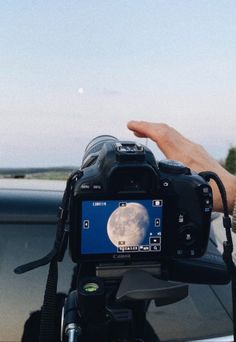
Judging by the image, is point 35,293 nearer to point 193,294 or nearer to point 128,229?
point 193,294

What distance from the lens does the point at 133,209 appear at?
2156mm

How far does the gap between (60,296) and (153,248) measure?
885mm

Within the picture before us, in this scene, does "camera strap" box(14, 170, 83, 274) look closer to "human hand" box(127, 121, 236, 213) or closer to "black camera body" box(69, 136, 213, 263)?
"black camera body" box(69, 136, 213, 263)

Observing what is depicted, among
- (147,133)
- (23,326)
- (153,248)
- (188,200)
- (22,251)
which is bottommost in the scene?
(23,326)

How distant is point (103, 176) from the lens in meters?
2.15

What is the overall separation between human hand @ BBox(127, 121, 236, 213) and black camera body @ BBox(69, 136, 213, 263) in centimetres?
23

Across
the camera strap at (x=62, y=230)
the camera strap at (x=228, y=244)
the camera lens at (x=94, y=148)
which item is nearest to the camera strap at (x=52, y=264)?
the camera strap at (x=62, y=230)

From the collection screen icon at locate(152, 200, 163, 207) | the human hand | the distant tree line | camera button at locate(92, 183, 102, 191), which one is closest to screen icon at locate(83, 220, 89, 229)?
camera button at locate(92, 183, 102, 191)

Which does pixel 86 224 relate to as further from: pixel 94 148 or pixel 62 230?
pixel 94 148

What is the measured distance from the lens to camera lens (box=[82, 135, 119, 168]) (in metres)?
2.39

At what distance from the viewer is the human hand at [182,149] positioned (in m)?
2.48

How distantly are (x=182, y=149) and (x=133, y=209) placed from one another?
→ 0.63 metres

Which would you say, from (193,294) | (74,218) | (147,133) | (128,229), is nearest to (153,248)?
(128,229)

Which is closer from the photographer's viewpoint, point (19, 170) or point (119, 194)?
point (119, 194)
